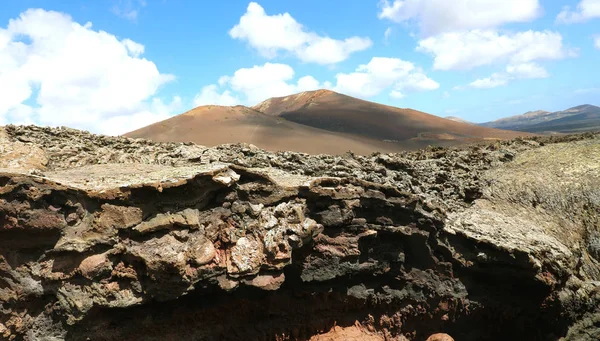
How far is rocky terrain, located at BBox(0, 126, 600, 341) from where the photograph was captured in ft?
16.0

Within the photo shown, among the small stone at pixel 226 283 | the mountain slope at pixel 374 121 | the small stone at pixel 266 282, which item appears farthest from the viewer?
the mountain slope at pixel 374 121

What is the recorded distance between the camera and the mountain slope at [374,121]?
29016 mm

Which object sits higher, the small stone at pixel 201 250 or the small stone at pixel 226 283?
the small stone at pixel 201 250

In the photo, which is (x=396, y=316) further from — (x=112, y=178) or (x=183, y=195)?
(x=112, y=178)

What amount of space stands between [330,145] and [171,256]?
1781cm

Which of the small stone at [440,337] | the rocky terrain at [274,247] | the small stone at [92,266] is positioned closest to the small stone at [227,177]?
the rocky terrain at [274,247]

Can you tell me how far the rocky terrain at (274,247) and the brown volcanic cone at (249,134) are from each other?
13484 millimetres

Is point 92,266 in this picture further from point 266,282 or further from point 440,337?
point 440,337

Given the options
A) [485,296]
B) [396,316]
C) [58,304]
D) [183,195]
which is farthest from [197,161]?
[485,296]

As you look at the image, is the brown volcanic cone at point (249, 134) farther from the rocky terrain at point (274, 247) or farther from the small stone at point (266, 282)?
the small stone at point (266, 282)

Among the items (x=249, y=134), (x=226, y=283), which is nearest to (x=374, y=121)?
(x=249, y=134)

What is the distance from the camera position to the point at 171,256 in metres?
4.90

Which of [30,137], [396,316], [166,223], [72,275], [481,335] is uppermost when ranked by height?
[30,137]

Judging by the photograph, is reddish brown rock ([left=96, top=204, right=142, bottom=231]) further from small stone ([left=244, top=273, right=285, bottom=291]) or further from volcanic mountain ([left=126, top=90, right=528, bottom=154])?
volcanic mountain ([left=126, top=90, right=528, bottom=154])
